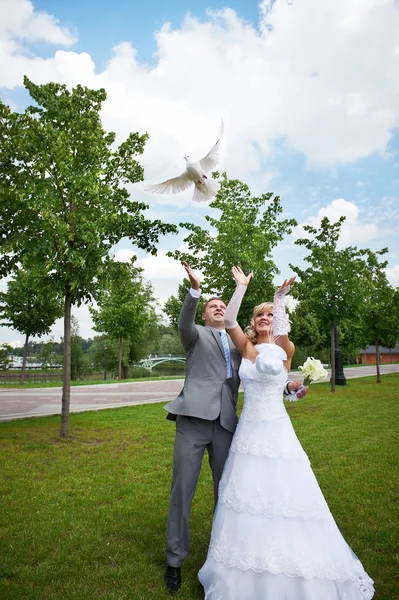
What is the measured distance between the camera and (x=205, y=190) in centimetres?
545

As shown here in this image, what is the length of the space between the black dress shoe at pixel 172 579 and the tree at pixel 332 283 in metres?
13.8

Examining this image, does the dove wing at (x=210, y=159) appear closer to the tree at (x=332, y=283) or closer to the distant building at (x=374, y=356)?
the tree at (x=332, y=283)

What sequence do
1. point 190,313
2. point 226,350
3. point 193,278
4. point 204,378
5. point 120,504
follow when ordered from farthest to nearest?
1. point 120,504
2. point 226,350
3. point 204,378
4. point 190,313
5. point 193,278

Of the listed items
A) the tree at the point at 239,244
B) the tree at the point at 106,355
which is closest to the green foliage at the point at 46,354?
the tree at the point at 106,355

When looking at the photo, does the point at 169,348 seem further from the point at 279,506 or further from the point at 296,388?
the point at 279,506

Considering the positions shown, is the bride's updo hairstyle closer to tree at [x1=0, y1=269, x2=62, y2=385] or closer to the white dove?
the white dove

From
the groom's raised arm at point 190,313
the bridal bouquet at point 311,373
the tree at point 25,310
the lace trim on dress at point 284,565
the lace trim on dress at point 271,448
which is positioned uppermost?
the tree at point 25,310

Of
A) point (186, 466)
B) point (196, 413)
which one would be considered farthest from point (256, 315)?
point (186, 466)

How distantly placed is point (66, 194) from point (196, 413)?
6.14m

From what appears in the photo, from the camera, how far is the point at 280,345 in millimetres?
3768

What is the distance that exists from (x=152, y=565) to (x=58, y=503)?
81.7 inches

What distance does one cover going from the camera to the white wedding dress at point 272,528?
9.34 ft

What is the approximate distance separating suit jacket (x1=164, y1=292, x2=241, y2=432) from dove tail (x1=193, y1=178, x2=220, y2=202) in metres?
2.09

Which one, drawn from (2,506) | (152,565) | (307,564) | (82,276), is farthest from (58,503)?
(82,276)
